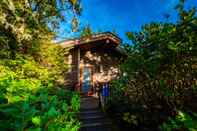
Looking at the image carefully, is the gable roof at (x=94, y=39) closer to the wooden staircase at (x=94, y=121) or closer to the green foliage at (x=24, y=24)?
the green foliage at (x=24, y=24)

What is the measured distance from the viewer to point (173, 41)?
325 inches

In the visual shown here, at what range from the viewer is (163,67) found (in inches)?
338

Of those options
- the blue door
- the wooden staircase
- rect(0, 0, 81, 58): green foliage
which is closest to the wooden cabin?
the blue door

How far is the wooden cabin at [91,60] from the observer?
934 inches

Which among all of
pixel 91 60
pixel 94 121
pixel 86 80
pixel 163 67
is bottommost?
pixel 94 121

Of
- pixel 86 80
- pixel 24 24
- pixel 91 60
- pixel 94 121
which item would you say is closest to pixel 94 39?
pixel 91 60

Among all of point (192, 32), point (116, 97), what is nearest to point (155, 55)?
point (192, 32)

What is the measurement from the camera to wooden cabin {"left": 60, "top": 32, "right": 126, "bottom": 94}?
23.7 meters

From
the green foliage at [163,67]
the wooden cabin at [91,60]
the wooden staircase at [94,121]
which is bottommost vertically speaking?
the wooden staircase at [94,121]

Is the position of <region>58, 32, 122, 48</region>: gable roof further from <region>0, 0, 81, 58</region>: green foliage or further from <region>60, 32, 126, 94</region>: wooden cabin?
<region>0, 0, 81, 58</region>: green foliage

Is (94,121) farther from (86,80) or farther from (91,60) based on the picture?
(91,60)

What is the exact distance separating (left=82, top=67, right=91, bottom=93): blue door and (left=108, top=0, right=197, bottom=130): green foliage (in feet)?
46.4

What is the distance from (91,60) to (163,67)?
16840 millimetres

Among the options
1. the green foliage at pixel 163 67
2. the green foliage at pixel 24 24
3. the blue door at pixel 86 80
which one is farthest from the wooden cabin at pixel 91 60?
the green foliage at pixel 163 67
